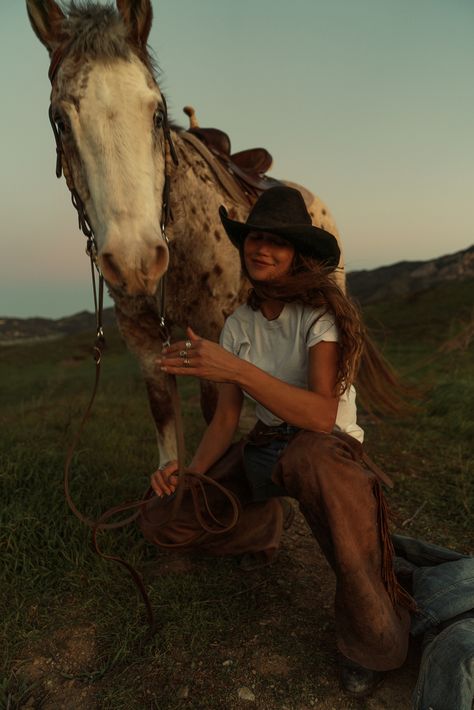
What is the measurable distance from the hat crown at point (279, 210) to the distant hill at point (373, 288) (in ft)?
64.3

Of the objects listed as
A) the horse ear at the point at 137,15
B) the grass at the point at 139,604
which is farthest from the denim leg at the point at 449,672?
the horse ear at the point at 137,15

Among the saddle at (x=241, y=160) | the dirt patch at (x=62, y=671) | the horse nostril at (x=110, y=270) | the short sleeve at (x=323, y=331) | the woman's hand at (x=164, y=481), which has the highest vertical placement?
the saddle at (x=241, y=160)

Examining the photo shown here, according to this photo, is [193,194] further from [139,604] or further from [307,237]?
[139,604]

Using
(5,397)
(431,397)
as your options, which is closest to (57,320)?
(5,397)

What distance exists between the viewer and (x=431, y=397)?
592cm

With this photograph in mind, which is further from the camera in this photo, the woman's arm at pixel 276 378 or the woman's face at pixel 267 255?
the woman's face at pixel 267 255

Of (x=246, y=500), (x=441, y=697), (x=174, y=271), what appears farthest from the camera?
(x=174, y=271)

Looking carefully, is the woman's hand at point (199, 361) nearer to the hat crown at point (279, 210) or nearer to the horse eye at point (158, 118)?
the hat crown at point (279, 210)

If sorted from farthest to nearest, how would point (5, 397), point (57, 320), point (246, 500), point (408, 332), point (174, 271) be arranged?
point (57, 320), point (408, 332), point (5, 397), point (174, 271), point (246, 500)

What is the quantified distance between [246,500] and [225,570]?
437mm

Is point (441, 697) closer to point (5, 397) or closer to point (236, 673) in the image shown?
point (236, 673)

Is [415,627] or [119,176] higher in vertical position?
[119,176]

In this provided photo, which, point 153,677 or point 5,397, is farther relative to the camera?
point 5,397

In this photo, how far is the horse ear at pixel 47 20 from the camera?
257cm
